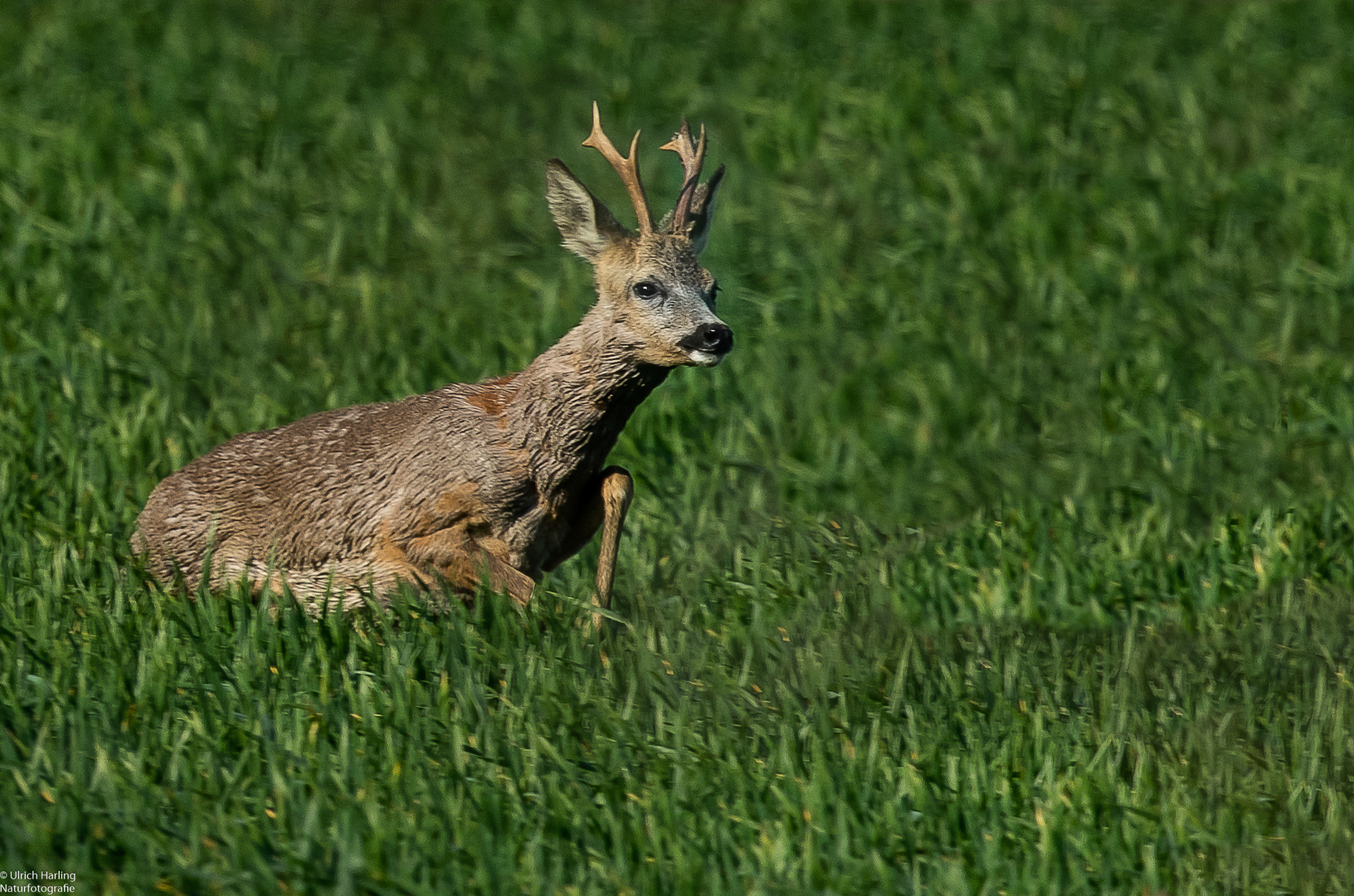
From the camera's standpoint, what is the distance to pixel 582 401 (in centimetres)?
582

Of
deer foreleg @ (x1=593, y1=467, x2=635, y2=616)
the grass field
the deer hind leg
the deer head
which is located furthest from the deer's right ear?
the deer hind leg

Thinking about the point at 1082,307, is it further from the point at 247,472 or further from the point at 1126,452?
the point at 247,472

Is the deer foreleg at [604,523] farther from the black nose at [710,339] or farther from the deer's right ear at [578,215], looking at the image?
the deer's right ear at [578,215]

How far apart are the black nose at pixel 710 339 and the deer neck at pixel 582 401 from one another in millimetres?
234

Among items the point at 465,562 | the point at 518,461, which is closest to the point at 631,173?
the point at 518,461

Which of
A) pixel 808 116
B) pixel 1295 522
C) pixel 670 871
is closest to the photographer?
pixel 670 871

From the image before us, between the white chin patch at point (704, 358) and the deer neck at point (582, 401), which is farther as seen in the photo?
the deer neck at point (582, 401)

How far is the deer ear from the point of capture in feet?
19.6

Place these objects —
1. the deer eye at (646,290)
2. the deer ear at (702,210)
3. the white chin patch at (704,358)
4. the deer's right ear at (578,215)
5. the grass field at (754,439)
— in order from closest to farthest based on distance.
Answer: the grass field at (754,439), the white chin patch at (704,358), the deer eye at (646,290), the deer's right ear at (578,215), the deer ear at (702,210)

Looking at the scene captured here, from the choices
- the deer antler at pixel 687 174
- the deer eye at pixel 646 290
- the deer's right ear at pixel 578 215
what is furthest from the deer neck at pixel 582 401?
the deer antler at pixel 687 174

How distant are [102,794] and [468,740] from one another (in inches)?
38.3

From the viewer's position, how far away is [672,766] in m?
5.07

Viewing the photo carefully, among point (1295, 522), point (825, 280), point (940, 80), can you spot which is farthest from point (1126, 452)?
point (940, 80)

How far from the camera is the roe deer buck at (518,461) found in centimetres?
577
